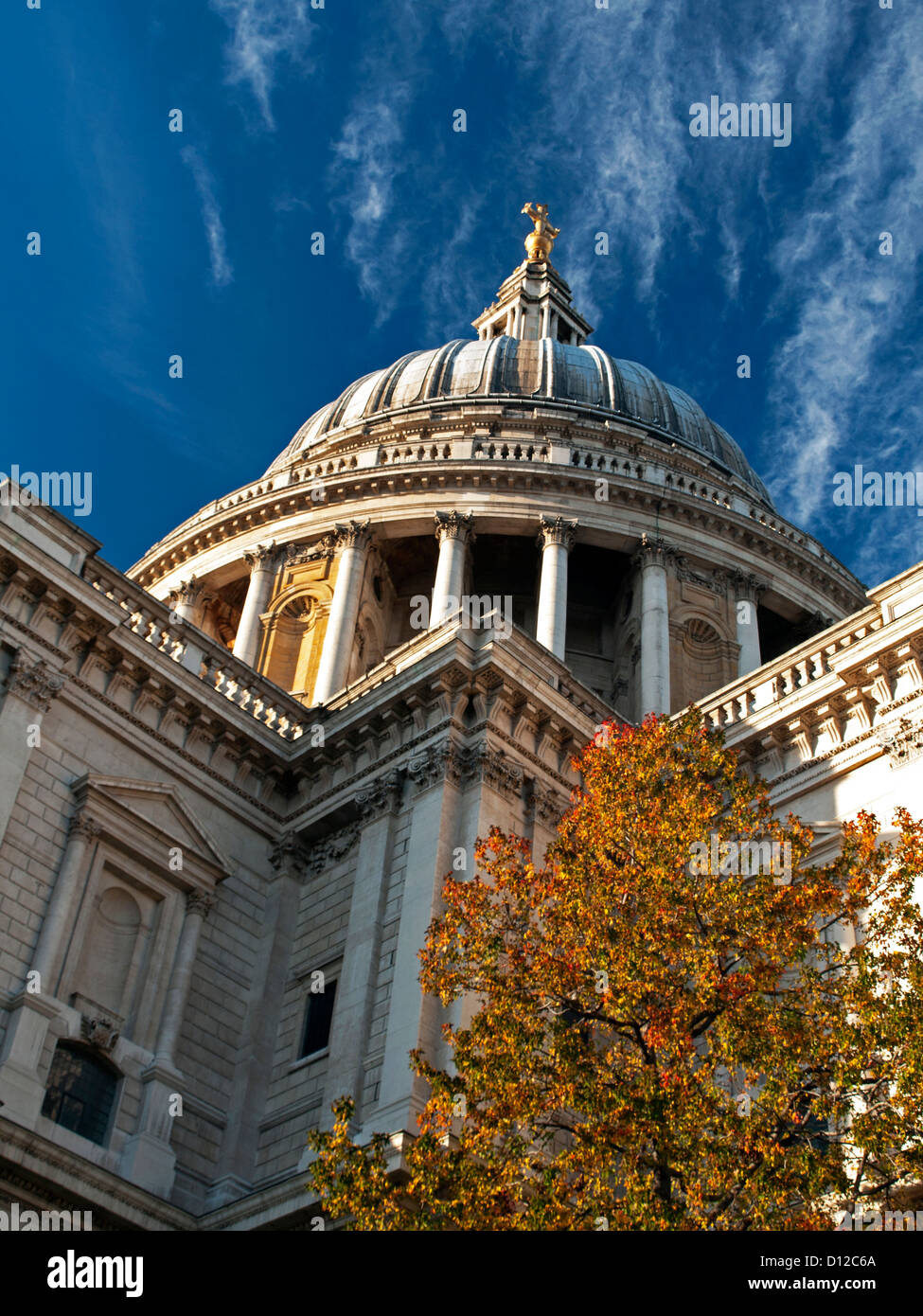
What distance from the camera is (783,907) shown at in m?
15.4

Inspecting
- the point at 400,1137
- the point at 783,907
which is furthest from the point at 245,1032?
the point at 783,907

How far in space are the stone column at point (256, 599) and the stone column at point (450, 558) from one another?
5.07 metres

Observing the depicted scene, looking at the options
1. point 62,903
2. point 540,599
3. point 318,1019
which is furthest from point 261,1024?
point 540,599

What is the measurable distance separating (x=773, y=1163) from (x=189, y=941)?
1222cm

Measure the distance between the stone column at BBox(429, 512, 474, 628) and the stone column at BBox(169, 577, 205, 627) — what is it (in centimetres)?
806

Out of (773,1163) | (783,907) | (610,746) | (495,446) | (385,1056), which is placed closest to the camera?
(773,1163)

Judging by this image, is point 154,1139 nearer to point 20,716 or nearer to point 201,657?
point 20,716

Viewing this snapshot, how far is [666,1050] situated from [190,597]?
35.4m

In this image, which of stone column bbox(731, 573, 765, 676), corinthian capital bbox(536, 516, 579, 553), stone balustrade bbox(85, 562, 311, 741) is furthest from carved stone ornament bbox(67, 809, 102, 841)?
stone column bbox(731, 573, 765, 676)

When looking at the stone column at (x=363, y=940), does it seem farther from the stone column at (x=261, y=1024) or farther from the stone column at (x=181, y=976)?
the stone column at (x=181, y=976)

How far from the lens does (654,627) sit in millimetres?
41906

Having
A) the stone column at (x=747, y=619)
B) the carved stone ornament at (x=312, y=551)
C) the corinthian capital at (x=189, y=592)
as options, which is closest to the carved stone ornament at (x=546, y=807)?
the stone column at (x=747, y=619)

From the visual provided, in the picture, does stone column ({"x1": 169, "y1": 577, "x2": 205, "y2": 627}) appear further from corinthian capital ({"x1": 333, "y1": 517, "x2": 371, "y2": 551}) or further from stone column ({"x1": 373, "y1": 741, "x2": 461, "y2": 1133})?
stone column ({"x1": 373, "y1": 741, "x2": 461, "y2": 1133})
